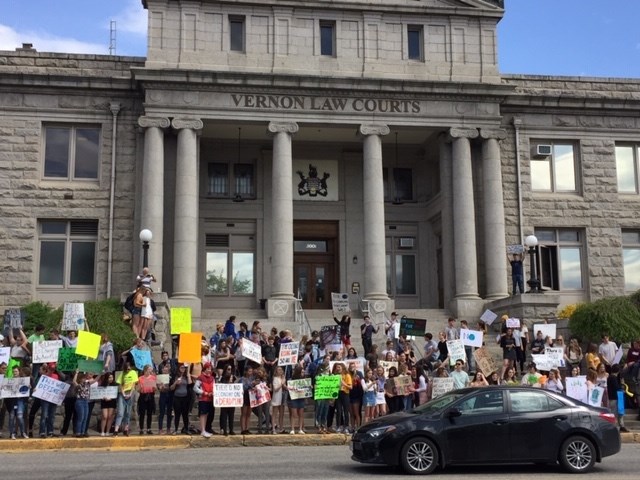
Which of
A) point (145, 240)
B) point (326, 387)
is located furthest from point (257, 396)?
point (145, 240)

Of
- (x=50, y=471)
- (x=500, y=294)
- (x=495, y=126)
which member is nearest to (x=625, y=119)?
(x=495, y=126)

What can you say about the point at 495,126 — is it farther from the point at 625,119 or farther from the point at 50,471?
the point at 50,471

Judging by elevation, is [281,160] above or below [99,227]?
above

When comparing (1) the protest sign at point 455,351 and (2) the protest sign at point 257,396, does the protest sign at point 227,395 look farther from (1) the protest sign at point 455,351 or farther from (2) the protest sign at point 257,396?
(1) the protest sign at point 455,351

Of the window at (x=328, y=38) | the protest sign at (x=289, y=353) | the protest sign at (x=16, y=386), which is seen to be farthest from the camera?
the window at (x=328, y=38)

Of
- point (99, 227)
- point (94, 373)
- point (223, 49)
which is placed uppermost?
point (223, 49)

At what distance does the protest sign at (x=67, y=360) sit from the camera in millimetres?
17531

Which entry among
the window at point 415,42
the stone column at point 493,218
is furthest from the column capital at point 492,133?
the window at point 415,42

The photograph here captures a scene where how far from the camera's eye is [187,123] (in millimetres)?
28438

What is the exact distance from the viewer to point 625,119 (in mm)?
32469

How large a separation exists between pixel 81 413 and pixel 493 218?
60.8 feet

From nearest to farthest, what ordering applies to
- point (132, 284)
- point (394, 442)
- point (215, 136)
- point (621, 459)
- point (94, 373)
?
1. point (394, 442)
2. point (621, 459)
3. point (94, 373)
4. point (132, 284)
5. point (215, 136)

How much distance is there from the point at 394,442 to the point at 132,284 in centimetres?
1846

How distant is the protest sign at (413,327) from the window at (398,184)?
12.0 metres
